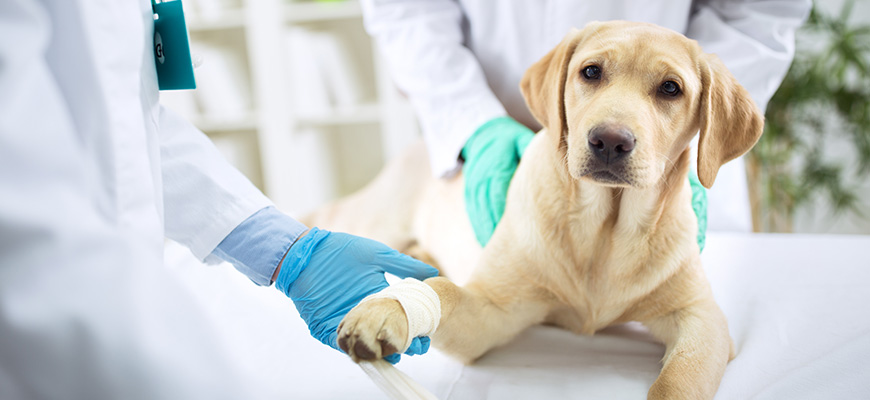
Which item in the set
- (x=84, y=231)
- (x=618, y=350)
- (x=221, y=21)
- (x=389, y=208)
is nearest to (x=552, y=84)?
(x=618, y=350)

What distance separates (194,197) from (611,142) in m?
0.61

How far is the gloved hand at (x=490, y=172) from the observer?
115cm

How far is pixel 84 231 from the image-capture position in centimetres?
51

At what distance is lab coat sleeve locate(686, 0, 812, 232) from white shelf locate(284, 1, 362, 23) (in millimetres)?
1802

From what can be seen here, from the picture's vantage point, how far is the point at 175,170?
0.84 meters

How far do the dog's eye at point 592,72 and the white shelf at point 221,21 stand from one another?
2361 mm

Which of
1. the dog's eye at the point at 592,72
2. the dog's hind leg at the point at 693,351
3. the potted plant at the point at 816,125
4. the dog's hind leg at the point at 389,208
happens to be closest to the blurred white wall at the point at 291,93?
the potted plant at the point at 816,125

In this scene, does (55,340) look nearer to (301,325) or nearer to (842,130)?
(301,325)

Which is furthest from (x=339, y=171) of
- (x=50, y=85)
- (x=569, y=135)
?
(x=50, y=85)

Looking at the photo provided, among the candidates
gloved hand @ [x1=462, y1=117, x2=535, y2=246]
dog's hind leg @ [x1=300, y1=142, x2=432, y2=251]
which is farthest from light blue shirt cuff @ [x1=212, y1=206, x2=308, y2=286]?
dog's hind leg @ [x1=300, y1=142, x2=432, y2=251]

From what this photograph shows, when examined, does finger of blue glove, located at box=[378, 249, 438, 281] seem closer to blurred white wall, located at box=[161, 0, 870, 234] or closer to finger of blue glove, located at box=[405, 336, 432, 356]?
finger of blue glove, located at box=[405, 336, 432, 356]

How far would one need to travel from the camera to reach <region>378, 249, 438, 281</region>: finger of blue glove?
85 centimetres

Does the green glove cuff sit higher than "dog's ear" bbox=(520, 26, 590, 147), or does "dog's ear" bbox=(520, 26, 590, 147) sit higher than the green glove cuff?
"dog's ear" bbox=(520, 26, 590, 147)

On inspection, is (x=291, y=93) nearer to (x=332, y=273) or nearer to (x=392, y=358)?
(x=332, y=273)
